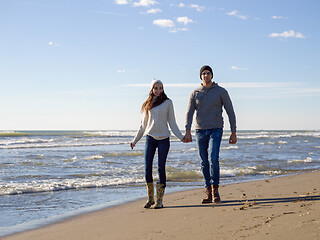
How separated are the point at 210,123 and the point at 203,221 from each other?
1.62m

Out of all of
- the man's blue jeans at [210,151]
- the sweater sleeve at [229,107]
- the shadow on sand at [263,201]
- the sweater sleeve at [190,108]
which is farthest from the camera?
the sweater sleeve at [190,108]

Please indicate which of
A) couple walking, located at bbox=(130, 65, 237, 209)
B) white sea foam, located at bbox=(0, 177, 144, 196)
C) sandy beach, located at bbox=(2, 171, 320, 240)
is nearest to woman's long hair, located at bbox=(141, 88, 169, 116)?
couple walking, located at bbox=(130, 65, 237, 209)

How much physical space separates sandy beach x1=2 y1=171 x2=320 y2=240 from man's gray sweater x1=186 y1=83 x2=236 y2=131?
113 cm

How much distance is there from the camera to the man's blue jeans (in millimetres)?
5137

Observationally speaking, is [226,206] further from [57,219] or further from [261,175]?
[261,175]

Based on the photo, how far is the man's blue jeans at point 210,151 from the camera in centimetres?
514

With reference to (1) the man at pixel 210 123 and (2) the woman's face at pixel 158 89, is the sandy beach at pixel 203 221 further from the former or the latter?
(2) the woman's face at pixel 158 89

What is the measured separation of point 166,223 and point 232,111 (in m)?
1.99

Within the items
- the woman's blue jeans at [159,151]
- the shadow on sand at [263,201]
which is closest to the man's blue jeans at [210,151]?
the shadow on sand at [263,201]

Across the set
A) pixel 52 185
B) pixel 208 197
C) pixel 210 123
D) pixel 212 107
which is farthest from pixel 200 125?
pixel 52 185

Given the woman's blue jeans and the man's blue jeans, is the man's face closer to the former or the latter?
the man's blue jeans

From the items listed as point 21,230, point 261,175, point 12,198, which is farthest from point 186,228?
point 261,175

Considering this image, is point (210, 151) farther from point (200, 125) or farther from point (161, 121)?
point (161, 121)

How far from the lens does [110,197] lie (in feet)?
22.4
